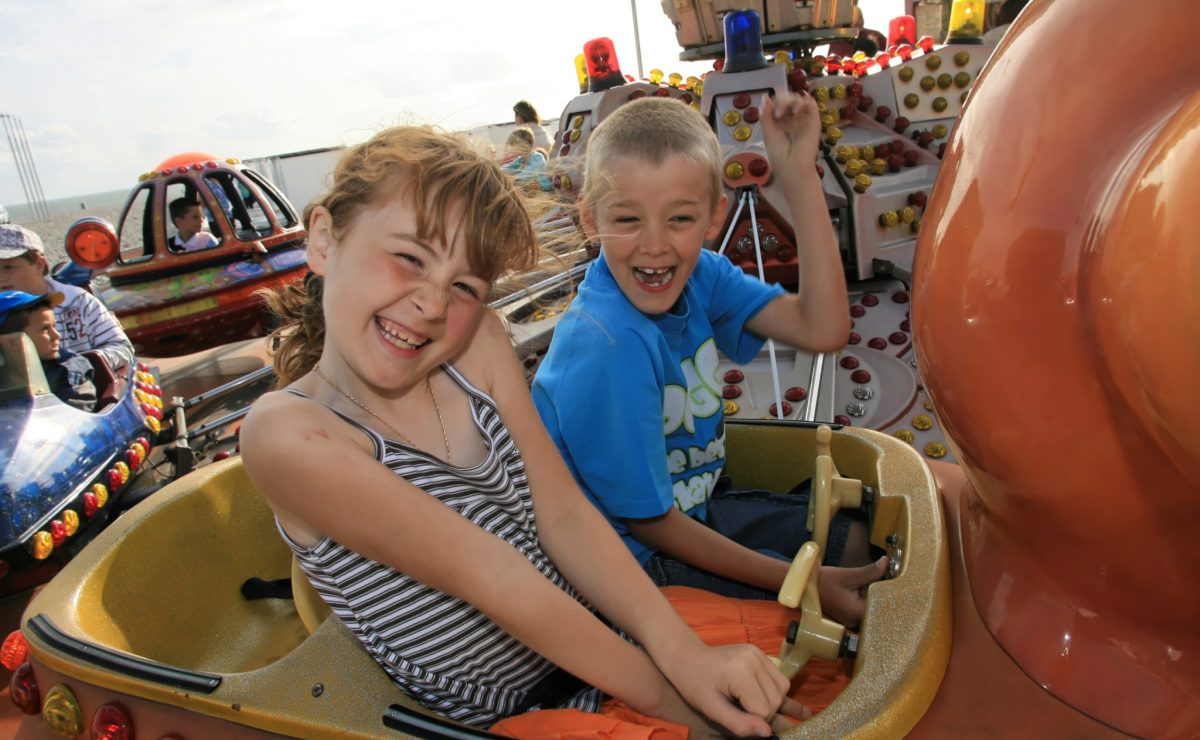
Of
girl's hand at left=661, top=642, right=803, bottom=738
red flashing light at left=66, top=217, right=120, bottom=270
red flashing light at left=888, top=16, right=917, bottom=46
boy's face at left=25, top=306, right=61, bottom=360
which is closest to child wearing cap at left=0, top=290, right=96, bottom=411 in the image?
boy's face at left=25, top=306, right=61, bottom=360

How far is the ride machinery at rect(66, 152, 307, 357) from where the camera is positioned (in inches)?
186

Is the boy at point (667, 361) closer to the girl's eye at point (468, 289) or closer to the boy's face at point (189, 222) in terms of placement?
the girl's eye at point (468, 289)

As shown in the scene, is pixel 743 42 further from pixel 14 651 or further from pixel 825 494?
pixel 14 651

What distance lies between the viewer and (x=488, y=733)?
0.82 m

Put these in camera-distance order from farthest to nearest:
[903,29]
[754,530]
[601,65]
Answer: [903,29] → [601,65] → [754,530]

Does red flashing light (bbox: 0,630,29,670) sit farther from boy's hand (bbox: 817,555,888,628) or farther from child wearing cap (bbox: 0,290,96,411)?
child wearing cap (bbox: 0,290,96,411)

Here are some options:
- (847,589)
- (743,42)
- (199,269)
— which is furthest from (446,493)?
(199,269)

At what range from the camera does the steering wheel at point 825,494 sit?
1.05 meters

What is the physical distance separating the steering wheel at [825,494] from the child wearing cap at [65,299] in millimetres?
2774

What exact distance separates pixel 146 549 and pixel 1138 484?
1.39 m

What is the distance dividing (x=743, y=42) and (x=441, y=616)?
112 inches

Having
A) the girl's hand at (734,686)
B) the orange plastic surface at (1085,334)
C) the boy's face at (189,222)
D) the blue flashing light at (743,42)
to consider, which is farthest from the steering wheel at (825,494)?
the boy's face at (189,222)

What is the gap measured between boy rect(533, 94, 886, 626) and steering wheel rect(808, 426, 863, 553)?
0.09 meters

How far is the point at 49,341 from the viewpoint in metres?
2.67
